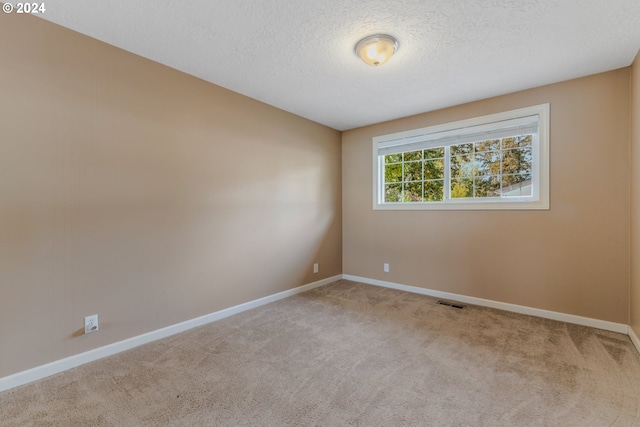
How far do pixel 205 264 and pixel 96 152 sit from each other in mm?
1328

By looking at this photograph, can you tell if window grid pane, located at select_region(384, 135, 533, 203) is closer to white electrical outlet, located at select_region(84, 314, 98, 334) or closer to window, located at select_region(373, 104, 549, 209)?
window, located at select_region(373, 104, 549, 209)

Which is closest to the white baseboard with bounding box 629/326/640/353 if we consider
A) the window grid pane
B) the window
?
the window

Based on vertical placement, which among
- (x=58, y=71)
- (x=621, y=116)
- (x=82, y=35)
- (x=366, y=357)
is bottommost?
(x=366, y=357)

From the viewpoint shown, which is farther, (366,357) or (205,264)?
(205,264)

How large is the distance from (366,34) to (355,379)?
248 centimetres

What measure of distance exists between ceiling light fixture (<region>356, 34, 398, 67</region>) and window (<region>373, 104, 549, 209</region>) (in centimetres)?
174

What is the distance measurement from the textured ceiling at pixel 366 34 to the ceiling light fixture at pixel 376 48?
0.06m

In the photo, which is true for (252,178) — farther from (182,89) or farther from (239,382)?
(239,382)

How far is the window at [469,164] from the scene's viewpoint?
3004mm

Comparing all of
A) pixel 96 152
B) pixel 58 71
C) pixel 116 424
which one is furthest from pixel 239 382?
pixel 58 71

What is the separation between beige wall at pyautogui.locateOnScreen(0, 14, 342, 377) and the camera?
72.7 inches

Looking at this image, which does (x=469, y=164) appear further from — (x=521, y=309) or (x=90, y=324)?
(x=90, y=324)

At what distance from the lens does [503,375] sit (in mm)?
1921

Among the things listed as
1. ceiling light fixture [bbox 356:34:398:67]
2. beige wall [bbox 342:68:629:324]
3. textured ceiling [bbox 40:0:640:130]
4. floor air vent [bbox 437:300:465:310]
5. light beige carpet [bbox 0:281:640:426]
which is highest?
textured ceiling [bbox 40:0:640:130]
